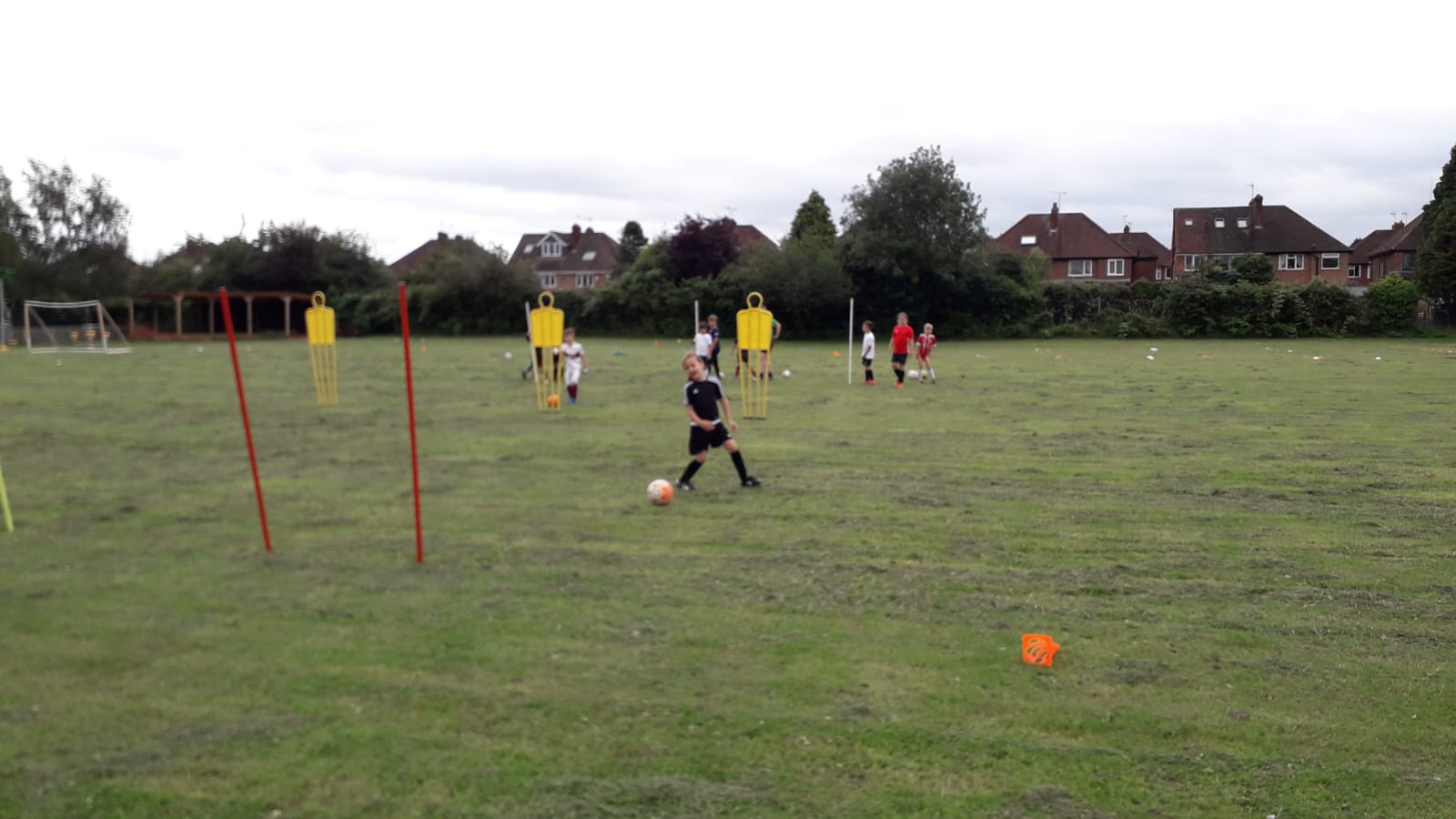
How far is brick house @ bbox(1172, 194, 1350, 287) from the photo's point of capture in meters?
73.4

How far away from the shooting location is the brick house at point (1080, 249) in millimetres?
78500

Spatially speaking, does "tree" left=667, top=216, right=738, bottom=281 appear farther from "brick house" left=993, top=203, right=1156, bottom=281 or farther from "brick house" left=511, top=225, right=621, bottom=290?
"brick house" left=511, top=225, right=621, bottom=290

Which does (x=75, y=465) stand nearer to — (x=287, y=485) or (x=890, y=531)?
(x=287, y=485)

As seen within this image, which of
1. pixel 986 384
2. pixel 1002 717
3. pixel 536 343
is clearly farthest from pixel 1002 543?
pixel 986 384

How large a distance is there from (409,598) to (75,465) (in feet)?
28.5

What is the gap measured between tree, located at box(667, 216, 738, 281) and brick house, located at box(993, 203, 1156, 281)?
25.3m

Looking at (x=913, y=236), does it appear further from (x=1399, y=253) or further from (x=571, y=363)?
(x=1399, y=253)

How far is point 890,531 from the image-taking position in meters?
9.79

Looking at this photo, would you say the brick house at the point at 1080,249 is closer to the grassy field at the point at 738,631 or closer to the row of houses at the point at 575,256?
the row of houses at the point at 575,256

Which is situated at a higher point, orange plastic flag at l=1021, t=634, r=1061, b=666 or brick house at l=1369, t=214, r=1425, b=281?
brick house at l=1369, t=214, r=1425, b=281

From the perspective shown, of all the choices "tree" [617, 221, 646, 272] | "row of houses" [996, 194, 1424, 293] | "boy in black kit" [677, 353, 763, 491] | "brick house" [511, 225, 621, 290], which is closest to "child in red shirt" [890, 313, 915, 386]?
"boy in black kit" [677, 353, 763, 491]

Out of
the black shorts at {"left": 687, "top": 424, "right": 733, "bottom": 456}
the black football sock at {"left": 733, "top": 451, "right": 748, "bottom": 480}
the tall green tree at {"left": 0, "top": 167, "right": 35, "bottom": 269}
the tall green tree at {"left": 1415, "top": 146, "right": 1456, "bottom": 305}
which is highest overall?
the tall green tree at {"left": 0, "top": 167, "right": 35, "bottom": 269}

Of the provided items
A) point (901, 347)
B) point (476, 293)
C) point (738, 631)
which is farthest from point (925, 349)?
point (476, 293)

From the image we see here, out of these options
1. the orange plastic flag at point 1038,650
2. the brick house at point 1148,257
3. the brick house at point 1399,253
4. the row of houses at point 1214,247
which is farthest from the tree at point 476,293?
the orange plastic flag at point 1038,650
